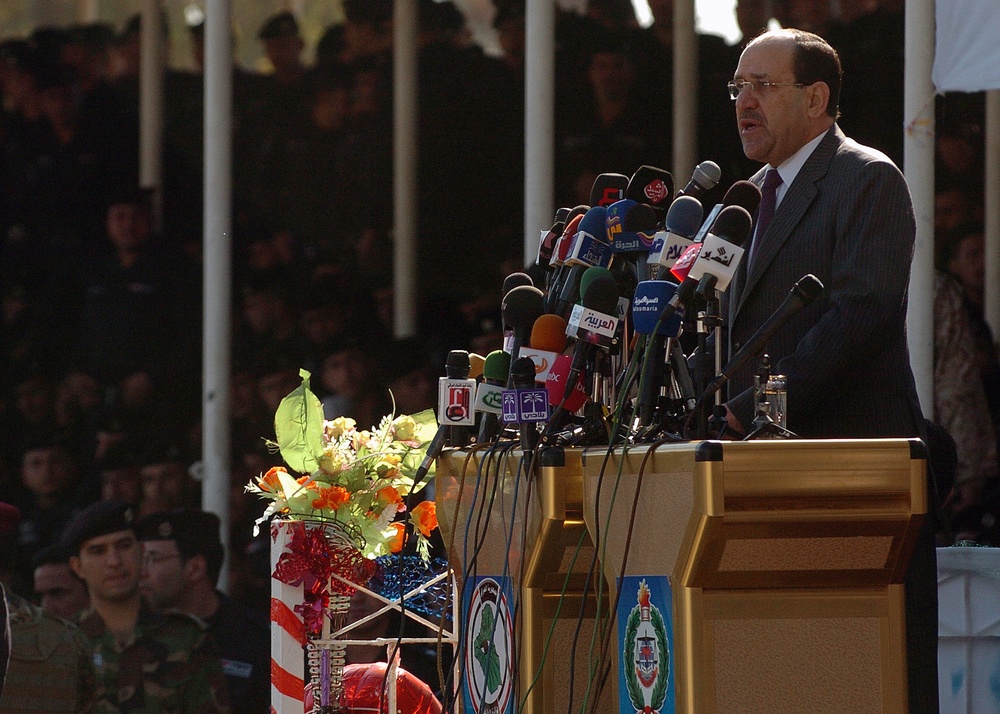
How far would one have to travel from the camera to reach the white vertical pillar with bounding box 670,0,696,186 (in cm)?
753

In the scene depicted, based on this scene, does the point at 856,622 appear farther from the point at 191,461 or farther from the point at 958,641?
the point at 191,461

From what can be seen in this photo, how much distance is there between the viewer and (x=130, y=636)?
21.0 feet

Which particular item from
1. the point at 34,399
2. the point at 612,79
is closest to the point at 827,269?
the point at 612,79

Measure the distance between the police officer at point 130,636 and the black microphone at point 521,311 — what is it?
3555mm

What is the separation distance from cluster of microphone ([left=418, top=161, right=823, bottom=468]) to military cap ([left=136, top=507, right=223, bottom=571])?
11.4 feet

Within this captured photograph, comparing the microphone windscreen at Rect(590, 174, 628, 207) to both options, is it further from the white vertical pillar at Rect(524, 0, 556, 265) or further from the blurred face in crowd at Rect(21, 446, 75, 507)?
the blurred face in crowd at Rect(21, 446, 75, 507)

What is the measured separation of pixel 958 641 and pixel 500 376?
1878mm

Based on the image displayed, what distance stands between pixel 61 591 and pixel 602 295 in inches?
181

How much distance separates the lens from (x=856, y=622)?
2.40 m

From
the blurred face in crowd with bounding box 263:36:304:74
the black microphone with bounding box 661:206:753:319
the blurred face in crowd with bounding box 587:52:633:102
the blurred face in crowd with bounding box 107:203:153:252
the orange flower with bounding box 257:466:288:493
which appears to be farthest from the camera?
the blurred face in crowd with bounding box 263:36:304:74

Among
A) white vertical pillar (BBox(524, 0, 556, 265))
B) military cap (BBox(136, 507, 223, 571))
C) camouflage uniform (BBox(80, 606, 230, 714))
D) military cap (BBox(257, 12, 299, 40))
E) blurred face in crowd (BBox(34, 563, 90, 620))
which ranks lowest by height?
camouflage uniform (BBox(80, 606, 230, 714))

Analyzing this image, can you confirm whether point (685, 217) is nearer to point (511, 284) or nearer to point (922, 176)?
point (511, 284)

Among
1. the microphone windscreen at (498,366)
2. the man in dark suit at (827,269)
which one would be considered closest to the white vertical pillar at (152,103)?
the microphone windscreen at (498,366)

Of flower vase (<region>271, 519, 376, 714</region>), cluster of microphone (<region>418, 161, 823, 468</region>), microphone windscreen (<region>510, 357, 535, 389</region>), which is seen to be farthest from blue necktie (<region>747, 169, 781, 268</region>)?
flower vase (<region>271, 519, 376, 714</region>)
